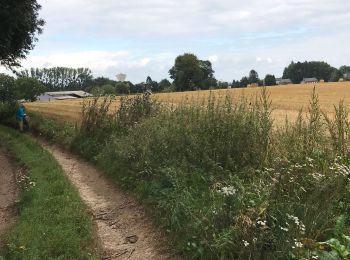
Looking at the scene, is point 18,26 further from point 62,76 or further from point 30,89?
point 62,76

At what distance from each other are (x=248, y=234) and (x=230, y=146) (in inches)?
144

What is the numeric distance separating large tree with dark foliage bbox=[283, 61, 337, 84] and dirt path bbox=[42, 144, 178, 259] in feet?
348

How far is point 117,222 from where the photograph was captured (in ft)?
31.1

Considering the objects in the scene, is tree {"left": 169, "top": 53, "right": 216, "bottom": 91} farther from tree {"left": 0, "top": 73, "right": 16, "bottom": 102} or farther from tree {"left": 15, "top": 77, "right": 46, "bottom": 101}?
tree {"left": 0, "top": 73, "right": 16, "bottom": 102}

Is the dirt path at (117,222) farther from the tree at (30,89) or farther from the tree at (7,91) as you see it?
the tree at (30,89)

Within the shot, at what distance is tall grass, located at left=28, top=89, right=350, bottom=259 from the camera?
615 cm

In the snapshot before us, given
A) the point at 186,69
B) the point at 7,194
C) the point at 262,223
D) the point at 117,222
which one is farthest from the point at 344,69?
the point at 262,223

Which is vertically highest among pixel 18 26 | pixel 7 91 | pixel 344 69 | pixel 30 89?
pixel 18 26

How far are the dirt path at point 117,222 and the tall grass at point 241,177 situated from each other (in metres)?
0.30

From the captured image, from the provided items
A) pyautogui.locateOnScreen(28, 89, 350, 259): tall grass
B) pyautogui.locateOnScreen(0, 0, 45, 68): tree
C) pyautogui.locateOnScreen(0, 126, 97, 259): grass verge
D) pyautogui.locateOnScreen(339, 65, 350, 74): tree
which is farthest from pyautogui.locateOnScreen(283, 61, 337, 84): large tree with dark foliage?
pyautogui.locateOnScreen(0, 126, 97, 259): grass verge

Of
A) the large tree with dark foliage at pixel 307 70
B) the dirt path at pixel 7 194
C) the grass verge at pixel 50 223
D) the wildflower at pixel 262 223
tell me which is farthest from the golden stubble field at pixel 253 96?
the large tree with dark foliage at pixel 307 70

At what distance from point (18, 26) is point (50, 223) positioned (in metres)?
13.9

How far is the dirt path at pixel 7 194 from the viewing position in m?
9.54

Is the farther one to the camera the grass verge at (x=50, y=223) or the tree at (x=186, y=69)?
the tree at (x=186, y=69)
